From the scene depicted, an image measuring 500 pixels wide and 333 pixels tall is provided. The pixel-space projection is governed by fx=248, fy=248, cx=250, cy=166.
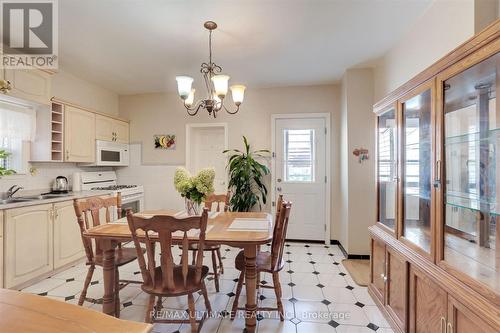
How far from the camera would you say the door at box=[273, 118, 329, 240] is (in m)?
4.05

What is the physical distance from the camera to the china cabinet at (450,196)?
117 cm

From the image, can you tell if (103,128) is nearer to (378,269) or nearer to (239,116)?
(239,116)

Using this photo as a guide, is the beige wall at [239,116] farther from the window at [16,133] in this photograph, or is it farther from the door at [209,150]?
the window at [16,133]

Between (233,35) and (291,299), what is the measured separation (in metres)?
2.66

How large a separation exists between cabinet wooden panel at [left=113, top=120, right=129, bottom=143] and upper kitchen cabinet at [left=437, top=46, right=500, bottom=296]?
14.4 ft

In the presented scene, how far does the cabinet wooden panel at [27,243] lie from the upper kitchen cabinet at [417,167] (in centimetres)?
344

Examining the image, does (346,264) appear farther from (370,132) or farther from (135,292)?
(135,292)

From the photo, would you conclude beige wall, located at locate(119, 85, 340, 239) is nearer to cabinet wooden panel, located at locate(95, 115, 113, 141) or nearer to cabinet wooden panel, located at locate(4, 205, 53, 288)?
cabinet wooden panel, located at locate(95, 115, 113, 141)

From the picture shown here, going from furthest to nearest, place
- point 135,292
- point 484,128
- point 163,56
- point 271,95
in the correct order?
point 271,95, point 163,56, point 135,292, point 484,128

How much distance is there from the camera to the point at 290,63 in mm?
3207

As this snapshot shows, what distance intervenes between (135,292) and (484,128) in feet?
9.96

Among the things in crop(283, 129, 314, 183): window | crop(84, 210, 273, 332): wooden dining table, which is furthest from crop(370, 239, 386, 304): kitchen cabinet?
crop(283, 129, 314, 183): window

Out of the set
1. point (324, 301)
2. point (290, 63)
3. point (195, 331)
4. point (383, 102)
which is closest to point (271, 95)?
point (290, 63)

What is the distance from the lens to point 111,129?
409cm
